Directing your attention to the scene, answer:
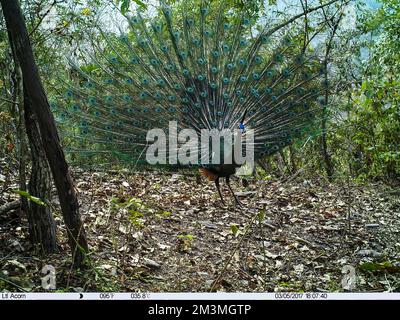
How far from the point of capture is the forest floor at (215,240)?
2.71 metres

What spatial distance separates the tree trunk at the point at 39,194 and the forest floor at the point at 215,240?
10cm

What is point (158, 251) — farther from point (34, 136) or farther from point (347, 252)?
point (347, 252)

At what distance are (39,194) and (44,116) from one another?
568 mm

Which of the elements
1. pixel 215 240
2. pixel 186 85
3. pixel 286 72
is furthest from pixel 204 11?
pixel 215 240

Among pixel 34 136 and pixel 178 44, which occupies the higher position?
Result: pixel 178 44

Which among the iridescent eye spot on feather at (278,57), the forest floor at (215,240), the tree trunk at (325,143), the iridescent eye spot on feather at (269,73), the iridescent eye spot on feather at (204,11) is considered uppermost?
the iridescent eye spot on feather at (204,11)

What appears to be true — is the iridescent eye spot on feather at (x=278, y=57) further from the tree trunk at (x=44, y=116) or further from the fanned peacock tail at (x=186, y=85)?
the tree trunk at (x=44, y=116)

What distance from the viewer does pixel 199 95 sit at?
4941mm

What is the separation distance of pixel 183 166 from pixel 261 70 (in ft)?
3.94

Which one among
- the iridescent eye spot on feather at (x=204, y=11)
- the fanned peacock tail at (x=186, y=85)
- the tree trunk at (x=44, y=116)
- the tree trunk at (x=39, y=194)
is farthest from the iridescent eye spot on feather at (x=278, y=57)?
the tree trunk at (x=44, y=116)

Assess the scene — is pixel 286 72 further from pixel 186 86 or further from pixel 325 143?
pixel 325 143

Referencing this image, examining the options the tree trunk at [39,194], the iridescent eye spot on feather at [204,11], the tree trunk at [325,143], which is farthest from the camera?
the tree trunk at [325,143]

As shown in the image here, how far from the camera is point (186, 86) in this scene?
4973mm

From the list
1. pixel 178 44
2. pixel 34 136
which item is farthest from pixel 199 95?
pixel 34 136
